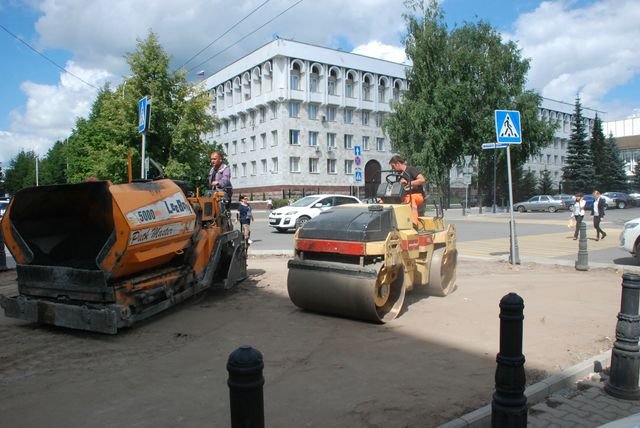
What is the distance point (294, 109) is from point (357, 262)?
1795 inches

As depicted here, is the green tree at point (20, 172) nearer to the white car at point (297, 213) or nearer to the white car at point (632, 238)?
the white car at point (297, 213)

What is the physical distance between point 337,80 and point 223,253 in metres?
47.7

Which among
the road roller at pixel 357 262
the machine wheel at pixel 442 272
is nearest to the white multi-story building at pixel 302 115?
the machine wheel at pixel 442 272

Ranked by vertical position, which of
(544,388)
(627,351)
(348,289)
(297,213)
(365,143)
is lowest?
(544,388)

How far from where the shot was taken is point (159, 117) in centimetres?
2892

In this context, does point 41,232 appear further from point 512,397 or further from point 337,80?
point 337,80

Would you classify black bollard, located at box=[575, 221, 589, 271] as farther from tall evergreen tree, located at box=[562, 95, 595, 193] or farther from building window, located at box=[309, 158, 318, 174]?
tall evergreen tree, located at box=[562, 95, 595, 193]

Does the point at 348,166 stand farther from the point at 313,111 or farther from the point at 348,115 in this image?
the point at 313,111

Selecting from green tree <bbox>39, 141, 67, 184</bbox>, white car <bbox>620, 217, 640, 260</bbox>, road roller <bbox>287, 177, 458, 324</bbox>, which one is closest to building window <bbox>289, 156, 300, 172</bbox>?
green tree <bbox>39, 141, 67, 184</bbox>

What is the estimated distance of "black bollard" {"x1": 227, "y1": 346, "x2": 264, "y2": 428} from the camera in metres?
2.09

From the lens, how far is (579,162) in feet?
167

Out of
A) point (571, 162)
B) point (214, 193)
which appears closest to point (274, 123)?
point (571, 162)

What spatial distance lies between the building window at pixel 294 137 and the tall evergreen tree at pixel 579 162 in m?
27.6

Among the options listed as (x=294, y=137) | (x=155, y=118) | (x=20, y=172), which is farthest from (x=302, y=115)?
(x=20, y=172)
